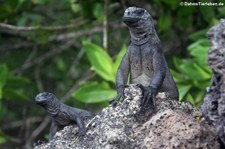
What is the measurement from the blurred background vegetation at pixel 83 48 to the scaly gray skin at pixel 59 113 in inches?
45.8

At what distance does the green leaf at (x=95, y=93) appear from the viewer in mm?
5891

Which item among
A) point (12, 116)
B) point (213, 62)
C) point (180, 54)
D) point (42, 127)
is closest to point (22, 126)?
point (42, 127)

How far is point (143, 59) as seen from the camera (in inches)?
153

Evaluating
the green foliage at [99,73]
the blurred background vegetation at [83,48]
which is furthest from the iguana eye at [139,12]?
the green foliage at [99,73]

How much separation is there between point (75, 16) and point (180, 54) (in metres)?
1.29

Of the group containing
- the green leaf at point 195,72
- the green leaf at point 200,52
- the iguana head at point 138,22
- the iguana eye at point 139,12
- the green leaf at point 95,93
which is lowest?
the green leaf at point 95,93

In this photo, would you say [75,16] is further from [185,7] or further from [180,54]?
[185,7]

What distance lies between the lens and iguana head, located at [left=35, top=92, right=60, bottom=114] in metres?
4.33

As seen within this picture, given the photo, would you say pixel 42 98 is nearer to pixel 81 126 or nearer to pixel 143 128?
pixel 81 126

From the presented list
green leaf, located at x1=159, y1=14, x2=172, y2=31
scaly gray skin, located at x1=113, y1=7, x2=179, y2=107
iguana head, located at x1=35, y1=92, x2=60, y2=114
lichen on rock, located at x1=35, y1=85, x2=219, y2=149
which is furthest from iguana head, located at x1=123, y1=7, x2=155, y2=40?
green leaf, located at x1=159, y1=14, x2=172, y2=31

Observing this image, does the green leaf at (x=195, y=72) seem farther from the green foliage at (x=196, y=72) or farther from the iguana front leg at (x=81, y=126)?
the iguana front leg at (x=81, y=126)

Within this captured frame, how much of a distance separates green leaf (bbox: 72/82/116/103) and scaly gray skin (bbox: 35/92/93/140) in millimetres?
1351

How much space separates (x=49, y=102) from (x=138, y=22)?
809 mm

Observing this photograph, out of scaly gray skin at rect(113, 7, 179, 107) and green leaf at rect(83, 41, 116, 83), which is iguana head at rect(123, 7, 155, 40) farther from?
green leaf at rect(83, 41, 116, 83)
